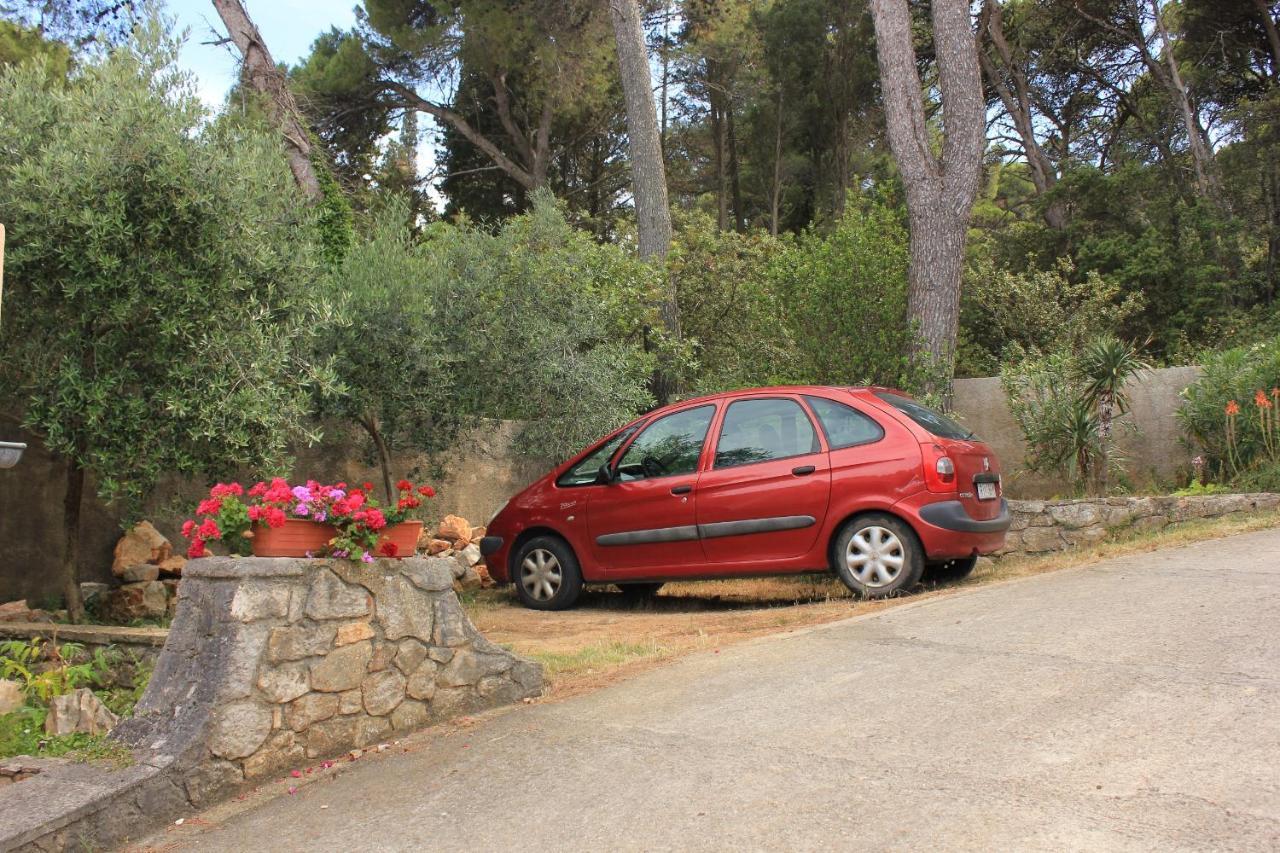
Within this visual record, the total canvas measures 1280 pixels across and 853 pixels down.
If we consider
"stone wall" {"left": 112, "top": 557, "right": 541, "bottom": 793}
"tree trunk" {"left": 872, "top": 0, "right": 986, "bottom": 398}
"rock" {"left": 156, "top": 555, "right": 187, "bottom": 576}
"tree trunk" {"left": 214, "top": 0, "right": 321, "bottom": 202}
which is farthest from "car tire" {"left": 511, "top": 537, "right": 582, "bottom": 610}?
"tree trunk" {"left": 214, "top": 0, "right": 321, "bottom": 202}

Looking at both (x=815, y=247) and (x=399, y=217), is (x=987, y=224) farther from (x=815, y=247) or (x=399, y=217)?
(x=399, y=217)

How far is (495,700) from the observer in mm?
5797

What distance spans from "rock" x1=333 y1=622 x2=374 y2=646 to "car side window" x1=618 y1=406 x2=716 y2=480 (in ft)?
12.7

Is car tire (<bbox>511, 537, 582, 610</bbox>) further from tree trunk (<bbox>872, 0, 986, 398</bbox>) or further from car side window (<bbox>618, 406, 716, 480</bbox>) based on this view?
tree trunk (<bbox>872, 0, 986, 398</bbox>)

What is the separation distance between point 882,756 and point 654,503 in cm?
442

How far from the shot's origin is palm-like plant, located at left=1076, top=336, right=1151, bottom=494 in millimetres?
11305

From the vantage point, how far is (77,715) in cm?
541

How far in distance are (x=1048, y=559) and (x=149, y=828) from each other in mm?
7383

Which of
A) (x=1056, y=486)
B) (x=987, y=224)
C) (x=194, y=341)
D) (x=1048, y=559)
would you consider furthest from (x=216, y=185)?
(x=987, y=224)

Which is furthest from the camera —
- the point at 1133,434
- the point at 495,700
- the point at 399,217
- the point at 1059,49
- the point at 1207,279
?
the point at 1059,49

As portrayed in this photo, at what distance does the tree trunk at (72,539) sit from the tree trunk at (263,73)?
6.29 m

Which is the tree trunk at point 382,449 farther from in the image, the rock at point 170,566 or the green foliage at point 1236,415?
the green foliage at point 1236,415

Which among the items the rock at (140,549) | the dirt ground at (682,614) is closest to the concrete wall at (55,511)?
the rock at (140,549)

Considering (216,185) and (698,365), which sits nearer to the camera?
(216,185)
